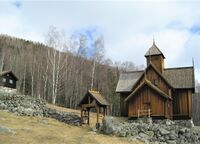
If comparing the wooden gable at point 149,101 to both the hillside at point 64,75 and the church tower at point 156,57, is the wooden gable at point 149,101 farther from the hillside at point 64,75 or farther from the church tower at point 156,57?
the hillside at point 64,75

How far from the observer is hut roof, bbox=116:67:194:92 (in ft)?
150

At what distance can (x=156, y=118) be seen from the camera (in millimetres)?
43531

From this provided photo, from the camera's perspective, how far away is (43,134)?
2917cm

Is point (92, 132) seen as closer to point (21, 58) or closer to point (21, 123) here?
point (21, 123)

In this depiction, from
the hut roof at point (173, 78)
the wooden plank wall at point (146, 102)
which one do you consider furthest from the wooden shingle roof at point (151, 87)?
the hut roof at point (173, 78)

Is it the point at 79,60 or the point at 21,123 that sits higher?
the point at 79,60

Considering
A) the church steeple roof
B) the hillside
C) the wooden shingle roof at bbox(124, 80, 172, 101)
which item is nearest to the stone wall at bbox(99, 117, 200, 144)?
the wooden shingle roof at bbox(124, 80, 172, 101)

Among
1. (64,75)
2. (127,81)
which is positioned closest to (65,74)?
(64,75)

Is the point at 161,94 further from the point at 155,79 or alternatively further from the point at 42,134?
the point at 42,134

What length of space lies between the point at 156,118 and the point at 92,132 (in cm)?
1274

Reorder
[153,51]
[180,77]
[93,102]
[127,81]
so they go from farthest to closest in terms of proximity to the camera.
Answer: [127,81] < [153,51] < [180,77] < [93,102]

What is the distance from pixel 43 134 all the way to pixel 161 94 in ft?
62.9

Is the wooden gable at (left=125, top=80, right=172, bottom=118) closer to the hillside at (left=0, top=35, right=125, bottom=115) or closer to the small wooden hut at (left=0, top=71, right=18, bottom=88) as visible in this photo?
the hillside at (left=0, top=35, right=125, bottom=115)

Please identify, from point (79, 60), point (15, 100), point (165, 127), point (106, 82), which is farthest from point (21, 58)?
point (165, 127)
